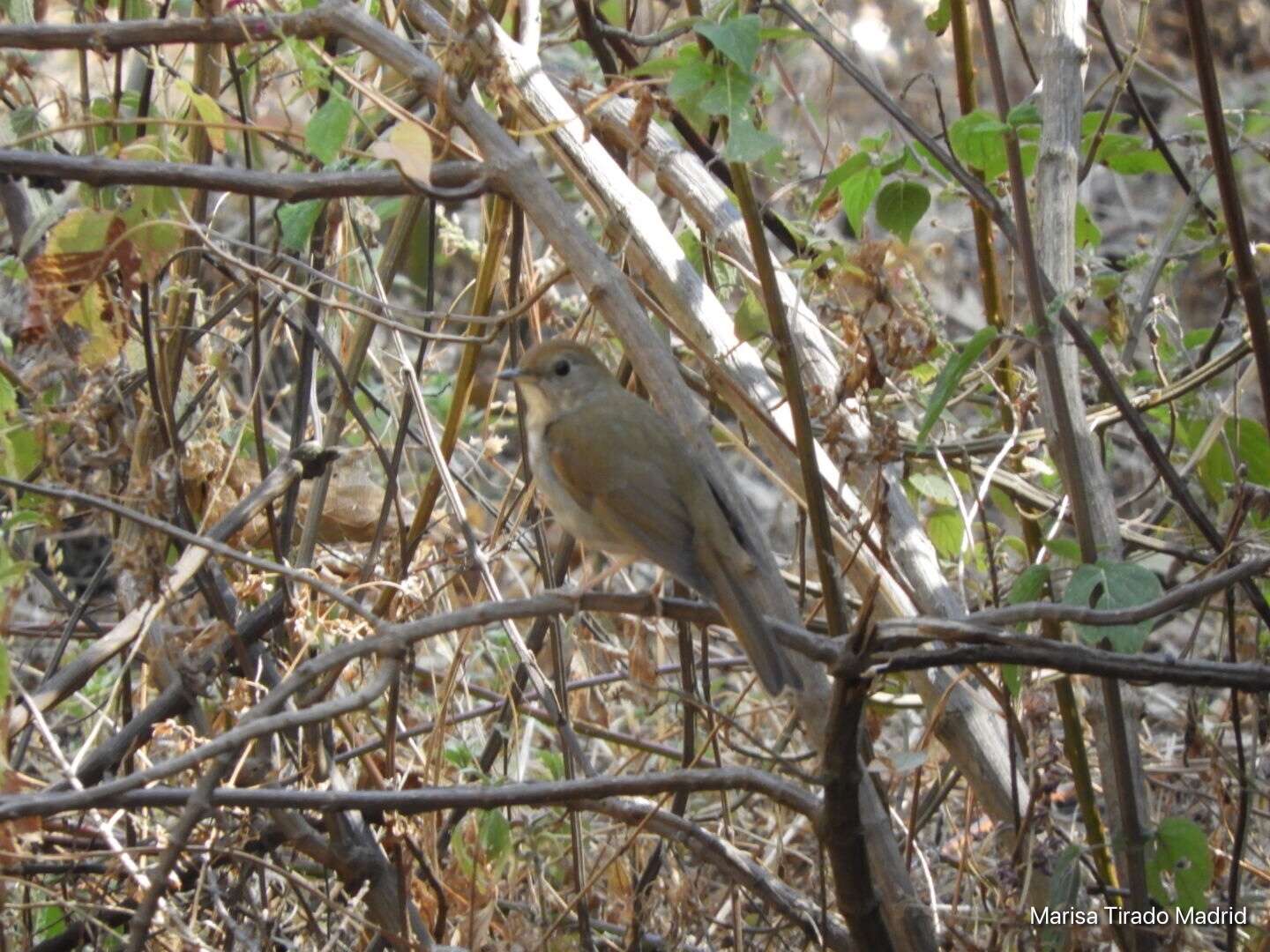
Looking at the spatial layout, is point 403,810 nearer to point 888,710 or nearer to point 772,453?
point 772,453

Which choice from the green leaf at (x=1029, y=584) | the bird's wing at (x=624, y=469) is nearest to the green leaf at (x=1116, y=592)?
the green leaf at (x=1029, y=584)

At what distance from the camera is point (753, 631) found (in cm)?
263

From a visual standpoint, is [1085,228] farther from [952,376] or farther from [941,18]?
[952,376]

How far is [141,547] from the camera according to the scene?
2.51 meters

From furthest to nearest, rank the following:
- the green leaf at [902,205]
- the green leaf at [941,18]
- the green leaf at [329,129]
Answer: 1. the green leaf at [941,18]
2. the green leaf at [902,205]
3. the green leaf at [329,129]

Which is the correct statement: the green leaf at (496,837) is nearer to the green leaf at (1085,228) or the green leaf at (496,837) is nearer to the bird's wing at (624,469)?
the bird's wing at (624,469)

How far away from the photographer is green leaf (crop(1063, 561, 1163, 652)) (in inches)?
93.4

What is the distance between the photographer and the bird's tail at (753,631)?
8.63 feet

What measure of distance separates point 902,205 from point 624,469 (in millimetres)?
946

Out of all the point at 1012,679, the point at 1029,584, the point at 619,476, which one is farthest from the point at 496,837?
the point at 1029,584

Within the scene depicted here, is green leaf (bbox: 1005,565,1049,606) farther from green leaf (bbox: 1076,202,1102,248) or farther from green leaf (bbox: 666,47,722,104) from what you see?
green leaf (bbox: 666,47,722,104)

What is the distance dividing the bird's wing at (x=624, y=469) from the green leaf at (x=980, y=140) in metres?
0.93

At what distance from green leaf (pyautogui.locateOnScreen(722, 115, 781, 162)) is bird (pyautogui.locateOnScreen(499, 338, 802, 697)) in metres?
0.87

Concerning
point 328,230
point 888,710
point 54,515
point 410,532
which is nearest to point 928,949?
point 888,710
